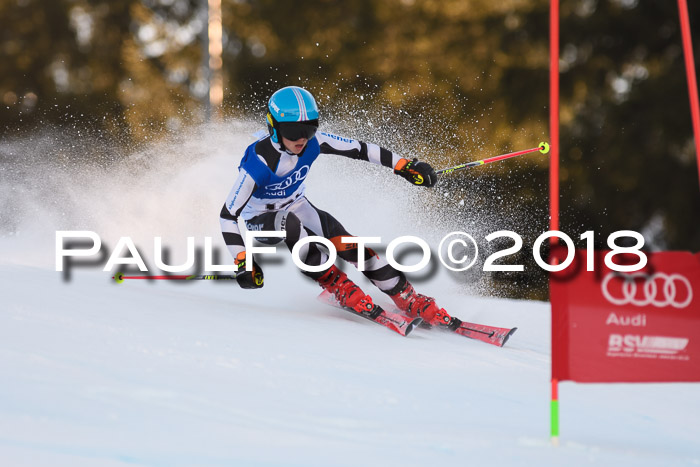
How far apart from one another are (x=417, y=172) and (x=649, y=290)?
2.68m

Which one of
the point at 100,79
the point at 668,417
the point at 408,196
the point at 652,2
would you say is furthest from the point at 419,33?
the point at 668,417

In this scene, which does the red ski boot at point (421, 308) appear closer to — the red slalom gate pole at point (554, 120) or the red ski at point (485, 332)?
the red ski at point (485, 332)

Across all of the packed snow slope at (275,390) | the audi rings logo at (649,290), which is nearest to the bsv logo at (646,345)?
the audi rings logo at (649,290)

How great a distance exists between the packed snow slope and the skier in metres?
0.26

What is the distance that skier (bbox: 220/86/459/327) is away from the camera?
5684 millimetres

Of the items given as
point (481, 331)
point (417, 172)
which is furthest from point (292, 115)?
point (481, 331)

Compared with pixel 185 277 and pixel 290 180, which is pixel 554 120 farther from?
pixel 185 277

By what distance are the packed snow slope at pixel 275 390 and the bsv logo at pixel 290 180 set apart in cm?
84

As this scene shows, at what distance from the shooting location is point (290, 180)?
5.97 meters

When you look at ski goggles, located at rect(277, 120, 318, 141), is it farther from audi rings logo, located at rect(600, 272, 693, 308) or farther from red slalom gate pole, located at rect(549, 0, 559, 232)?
audi rings logo, located at rect(600, 272, 693, 308)

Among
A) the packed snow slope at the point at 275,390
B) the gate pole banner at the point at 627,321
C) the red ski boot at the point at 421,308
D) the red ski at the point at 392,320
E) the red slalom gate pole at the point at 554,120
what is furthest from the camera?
the red ski boot at the point at 421,308

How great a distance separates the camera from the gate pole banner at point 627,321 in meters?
3.52

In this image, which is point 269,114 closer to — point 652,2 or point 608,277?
point 608,277

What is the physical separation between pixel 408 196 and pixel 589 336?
6.05 metres
